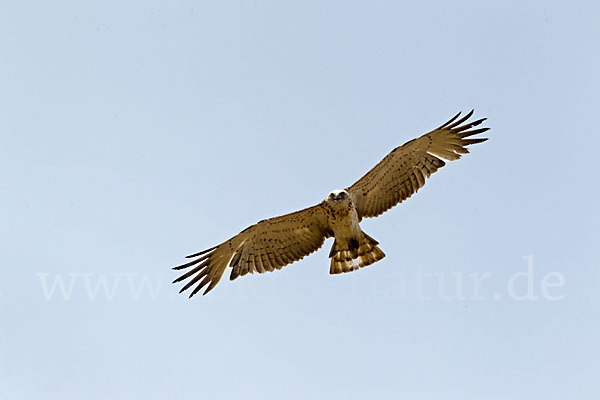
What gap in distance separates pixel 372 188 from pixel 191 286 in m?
3.48

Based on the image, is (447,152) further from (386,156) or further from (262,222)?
(262,222)

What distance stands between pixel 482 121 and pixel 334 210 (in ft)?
9.79

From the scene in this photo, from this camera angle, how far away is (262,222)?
21.2m

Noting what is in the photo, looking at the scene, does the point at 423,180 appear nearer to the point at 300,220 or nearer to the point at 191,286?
the point at 300,220

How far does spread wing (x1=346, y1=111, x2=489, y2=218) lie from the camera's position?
69.8 feet

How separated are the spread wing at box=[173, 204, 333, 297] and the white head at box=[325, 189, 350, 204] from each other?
714 mm

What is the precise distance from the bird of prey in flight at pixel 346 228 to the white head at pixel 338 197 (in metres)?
0.43

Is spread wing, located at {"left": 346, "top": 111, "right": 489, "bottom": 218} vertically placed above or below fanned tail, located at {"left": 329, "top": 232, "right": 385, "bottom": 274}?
above

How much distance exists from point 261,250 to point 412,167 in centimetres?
292

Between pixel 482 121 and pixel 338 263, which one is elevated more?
pixel 482 121

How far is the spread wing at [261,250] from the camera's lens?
21.4 m

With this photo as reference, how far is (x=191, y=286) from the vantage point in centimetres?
2152

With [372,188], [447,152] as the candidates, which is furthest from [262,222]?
[447,152]

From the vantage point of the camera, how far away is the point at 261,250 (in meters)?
21.7
